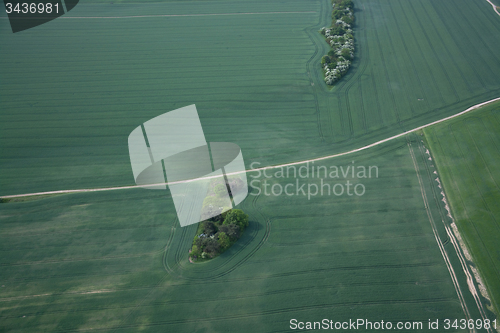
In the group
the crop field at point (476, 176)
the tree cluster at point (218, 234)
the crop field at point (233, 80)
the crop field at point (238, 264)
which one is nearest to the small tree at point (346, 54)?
the crop field at point (233, 80)

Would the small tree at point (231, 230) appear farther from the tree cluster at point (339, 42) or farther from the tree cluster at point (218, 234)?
the tree cluster at point (339, 42)

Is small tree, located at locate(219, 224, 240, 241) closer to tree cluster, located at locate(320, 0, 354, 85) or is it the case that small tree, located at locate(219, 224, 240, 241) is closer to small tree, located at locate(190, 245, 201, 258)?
small tree, located at locate(190, 245, 201, 258)

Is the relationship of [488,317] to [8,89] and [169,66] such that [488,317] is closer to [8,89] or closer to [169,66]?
[169,66]

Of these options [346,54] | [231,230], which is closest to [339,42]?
[346,54]

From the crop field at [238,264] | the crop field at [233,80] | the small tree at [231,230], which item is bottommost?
the crop field at [238,264]

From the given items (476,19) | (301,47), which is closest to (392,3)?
(476,19)

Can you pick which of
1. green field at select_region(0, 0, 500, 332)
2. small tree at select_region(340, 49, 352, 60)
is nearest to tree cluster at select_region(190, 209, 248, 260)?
green field at select_region(0, 0, 500, 332)
